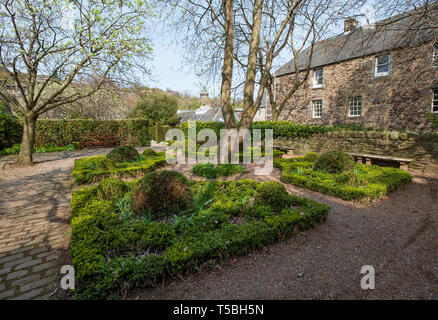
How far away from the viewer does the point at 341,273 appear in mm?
2557

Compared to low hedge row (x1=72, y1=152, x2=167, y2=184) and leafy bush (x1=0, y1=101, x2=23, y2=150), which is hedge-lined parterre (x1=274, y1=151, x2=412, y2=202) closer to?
low hedge row (x1=72, y1=152, x2=167, y2=184)

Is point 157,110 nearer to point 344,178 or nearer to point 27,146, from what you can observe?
point 27,146

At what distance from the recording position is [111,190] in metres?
4.52

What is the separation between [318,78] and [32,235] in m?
19.5

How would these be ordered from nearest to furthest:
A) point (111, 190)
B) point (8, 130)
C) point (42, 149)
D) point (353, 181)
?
point (111, 190)
point (353, 181)
point (8, 130)
point (42, 149)

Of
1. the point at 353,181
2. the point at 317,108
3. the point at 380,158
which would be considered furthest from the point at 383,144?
the point at 317,108

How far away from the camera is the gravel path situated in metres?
2.29

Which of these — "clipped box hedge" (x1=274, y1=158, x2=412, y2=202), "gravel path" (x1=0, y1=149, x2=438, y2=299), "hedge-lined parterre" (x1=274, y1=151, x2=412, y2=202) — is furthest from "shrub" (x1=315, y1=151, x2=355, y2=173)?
"gravel path" (x1=0, y1=149, x2=438, y2=299)

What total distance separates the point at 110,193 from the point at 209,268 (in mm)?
2890

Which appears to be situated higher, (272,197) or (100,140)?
(100,140)

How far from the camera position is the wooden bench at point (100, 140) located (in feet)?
51.4

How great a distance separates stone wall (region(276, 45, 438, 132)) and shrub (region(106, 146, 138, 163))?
42.5 ft

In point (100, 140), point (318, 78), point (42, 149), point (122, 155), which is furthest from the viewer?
point (318, 78)
